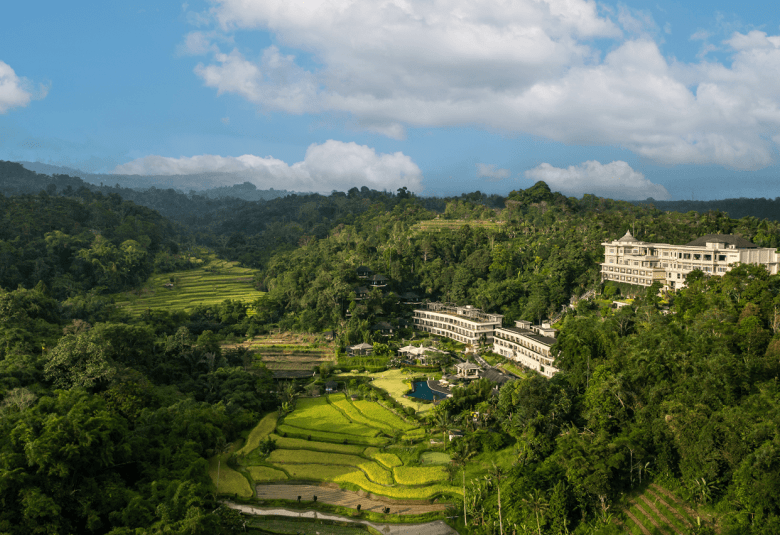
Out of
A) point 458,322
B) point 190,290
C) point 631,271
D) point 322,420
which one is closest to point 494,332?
point 458,322

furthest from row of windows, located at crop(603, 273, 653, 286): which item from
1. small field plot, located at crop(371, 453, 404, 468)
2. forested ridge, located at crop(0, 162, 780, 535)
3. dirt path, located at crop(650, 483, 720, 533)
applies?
small field plot, located at crop(371, 453, 404, 468)

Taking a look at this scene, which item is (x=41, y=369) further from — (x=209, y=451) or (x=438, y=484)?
(x=438, y=484)

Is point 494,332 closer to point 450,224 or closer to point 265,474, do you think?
point 265,474

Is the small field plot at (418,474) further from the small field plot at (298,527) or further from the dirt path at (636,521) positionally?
the dirt path at (636,521)

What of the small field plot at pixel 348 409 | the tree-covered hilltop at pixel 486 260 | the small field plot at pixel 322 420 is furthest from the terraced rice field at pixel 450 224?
the small field plot at pixel 322 420

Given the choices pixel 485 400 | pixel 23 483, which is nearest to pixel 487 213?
pixel 485 400
